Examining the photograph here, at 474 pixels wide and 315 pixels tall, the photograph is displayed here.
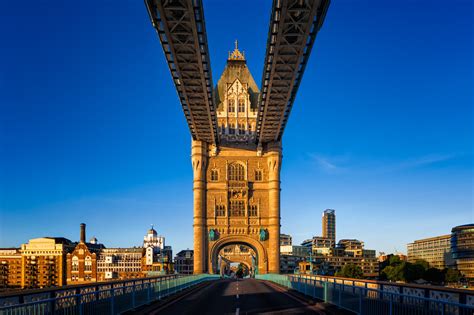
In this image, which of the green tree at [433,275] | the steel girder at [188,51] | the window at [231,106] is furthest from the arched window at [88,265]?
the steel girder at [188,51]

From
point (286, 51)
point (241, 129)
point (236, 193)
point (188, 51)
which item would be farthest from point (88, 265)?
point (286, 51)

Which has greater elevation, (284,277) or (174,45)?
(174,45)

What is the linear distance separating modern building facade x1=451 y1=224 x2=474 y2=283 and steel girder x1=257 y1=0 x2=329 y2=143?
12128 cm

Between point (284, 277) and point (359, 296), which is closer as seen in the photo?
point (359, 296)

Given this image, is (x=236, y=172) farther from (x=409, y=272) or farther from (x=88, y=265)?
(x=88, y=265)

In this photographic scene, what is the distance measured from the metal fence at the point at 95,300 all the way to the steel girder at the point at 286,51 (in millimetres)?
20437

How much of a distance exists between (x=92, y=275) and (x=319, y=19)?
516ft

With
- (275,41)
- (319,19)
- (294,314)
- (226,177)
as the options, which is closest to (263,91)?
(275,41)

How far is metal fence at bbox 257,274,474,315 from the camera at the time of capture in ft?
39.8

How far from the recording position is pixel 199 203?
75125 millimetres

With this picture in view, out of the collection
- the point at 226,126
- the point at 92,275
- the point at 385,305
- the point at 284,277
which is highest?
the point at 226,126

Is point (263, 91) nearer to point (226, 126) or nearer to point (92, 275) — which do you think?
point (226, 126)

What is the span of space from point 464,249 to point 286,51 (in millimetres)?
145922

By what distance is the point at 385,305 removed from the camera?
16188 mm
